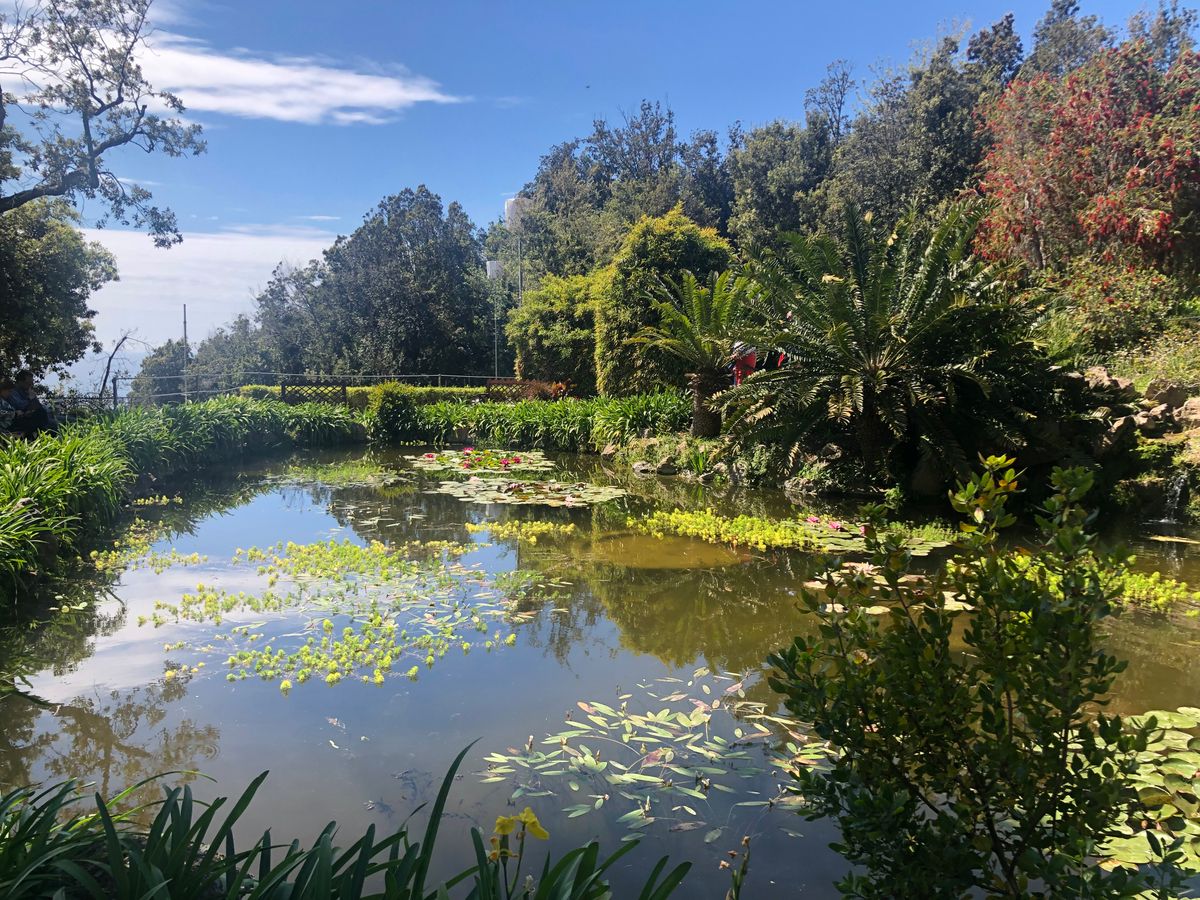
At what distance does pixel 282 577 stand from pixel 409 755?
3508 mm

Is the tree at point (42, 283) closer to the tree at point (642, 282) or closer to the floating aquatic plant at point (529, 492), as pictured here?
the floating aquatic plant at point (529, 492)

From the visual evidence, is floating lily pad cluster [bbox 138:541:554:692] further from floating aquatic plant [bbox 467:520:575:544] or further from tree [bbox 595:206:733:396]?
tree [bbox 595:206:733:396]

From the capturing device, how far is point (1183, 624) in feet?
15.6

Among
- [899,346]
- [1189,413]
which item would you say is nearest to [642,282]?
[899,346]

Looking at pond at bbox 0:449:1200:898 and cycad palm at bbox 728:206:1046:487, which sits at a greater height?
cycad palm at bbox 728:206:1046:487

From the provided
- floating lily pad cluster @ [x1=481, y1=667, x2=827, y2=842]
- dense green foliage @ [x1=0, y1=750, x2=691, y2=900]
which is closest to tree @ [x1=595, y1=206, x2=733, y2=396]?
floating lily pad cluster @ [x1=481, y1=667, x2=827, y2=842]

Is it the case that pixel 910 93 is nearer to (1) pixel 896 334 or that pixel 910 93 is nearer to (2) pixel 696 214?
(2) pixel 696 214

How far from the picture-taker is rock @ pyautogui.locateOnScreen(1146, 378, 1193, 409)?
8492mm

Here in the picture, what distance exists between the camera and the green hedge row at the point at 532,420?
1400 cm

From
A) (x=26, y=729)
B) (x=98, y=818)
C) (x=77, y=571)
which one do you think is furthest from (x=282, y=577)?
(x=98, y=818)

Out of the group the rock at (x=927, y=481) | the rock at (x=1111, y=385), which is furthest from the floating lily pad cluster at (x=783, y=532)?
the rock at (x=1111, y=385)

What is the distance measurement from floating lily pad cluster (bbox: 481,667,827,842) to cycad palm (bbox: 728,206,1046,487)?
5081 mm

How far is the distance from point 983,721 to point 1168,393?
884cm

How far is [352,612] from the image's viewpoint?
17.9 ft
